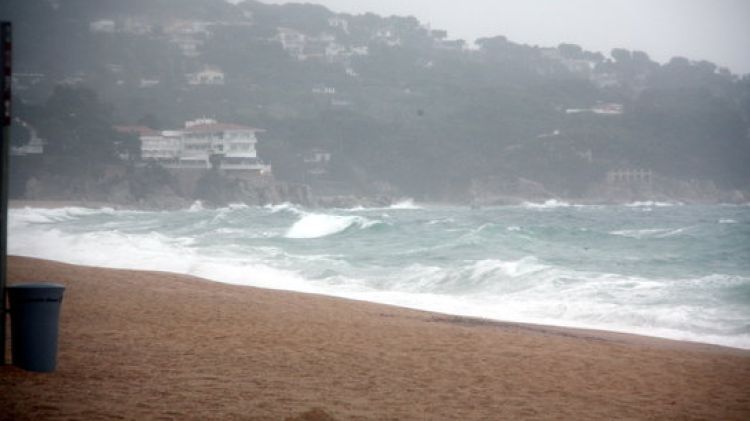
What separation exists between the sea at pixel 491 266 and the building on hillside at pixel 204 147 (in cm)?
4381

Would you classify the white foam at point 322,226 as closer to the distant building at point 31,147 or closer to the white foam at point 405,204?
the white foam at point 405,204

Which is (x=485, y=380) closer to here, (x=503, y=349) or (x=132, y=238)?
(x=503, y=349)

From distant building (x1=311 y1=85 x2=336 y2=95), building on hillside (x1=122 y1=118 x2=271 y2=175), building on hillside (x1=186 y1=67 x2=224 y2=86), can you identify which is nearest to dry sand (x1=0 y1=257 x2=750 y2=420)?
building on hillside (x1=122 y1=118 x2=271 y2=175)

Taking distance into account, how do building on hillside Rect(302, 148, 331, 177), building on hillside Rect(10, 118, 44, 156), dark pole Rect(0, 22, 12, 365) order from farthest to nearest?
building on hillside Rect(302, 148, 331, 177), building on hillside Rect(10, 118, 44, 156), dark pole Rect(0, 22, 12, 365)

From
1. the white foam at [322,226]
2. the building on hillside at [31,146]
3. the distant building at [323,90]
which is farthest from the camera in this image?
the distant building at [323,90]

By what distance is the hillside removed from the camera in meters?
87.6

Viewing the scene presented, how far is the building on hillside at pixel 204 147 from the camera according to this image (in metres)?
79.6

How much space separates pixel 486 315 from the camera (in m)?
14.4

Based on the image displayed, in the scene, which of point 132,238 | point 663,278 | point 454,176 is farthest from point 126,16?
point 663,278

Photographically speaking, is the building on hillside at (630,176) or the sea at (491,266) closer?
the sea at (491,266)

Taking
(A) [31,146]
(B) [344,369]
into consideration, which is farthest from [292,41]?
(B) [344,369]

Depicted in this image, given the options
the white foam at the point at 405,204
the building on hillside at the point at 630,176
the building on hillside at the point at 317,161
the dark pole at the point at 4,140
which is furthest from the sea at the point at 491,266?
the building on hillside at the point at 317,161

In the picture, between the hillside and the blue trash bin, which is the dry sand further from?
the hillside

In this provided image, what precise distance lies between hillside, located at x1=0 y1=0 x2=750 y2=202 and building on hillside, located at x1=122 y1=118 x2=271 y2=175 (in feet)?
8.48
